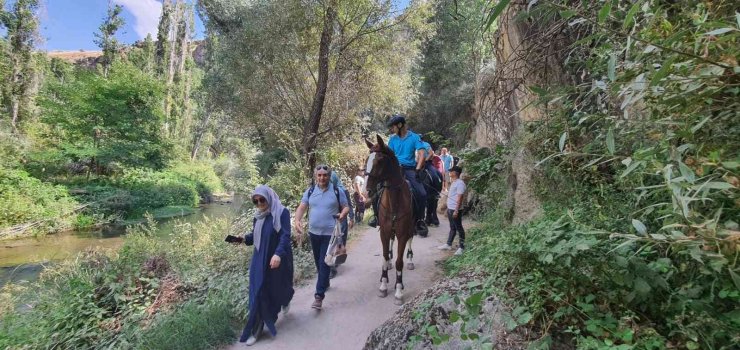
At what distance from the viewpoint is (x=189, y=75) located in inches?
1545

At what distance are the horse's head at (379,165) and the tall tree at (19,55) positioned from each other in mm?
29238

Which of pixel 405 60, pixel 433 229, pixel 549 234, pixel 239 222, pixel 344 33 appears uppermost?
pixel 344 33

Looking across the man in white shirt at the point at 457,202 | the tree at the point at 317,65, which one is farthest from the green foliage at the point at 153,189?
the man in white shirt at the point at 457,202

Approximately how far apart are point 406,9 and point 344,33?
2400 mm

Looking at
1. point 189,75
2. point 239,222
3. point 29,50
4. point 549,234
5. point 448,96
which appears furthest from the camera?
point 189,75

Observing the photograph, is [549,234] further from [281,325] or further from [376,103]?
[376,103]

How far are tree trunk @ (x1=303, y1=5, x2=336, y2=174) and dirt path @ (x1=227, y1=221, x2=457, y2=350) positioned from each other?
5305 mm

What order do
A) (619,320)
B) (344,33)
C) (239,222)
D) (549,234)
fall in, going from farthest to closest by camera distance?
(344,33)
(239,222)
(549,234)
(619,320)

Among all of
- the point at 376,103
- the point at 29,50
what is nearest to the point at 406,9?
the point at 376,103

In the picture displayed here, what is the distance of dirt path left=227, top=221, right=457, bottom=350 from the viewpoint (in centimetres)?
473

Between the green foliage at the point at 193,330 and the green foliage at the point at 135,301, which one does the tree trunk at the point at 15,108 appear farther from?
the green foliage at the point at 193,330

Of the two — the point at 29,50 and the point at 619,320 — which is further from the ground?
the point at 29,50

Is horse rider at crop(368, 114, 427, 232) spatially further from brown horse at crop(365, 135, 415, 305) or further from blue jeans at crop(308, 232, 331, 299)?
blue jeans at crop(308, 232, 331, 299)

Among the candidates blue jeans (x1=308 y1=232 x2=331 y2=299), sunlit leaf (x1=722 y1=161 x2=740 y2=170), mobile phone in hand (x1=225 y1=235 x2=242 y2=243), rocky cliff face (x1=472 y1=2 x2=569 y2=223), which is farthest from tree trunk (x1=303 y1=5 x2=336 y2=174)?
sunlit leaf (x1=722 y1=161 x2=740 y2=170)
